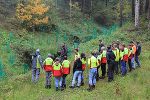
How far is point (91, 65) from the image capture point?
70.7 feet

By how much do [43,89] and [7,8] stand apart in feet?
90.3

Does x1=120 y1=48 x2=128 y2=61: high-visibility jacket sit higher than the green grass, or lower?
higher

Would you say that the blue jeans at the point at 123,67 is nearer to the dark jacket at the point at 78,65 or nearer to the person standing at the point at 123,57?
the person standing at the point at 123,57

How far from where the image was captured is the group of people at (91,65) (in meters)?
21.8

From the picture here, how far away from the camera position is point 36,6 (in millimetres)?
46094

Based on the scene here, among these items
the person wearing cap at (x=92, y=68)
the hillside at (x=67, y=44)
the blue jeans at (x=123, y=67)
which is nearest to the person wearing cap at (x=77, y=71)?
the hillside at (x=67, y=44)

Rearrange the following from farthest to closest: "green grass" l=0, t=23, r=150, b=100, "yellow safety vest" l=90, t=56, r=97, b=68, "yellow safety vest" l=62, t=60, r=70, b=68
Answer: "yellow safety vest" l=62, t=60, r=70, b=68 → "yellow safety vest" l=90, t=56, r=97, b=68 → "green grass" l=0, t=23, r=150, b=100

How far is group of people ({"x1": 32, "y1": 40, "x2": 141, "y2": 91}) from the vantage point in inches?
859

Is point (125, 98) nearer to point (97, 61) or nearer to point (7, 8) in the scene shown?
point (97, 61)

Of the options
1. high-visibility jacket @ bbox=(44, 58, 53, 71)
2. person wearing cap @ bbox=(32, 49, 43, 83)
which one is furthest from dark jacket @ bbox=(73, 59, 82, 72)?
person wearing cap @ bbox=(32, 49, 43, 83)

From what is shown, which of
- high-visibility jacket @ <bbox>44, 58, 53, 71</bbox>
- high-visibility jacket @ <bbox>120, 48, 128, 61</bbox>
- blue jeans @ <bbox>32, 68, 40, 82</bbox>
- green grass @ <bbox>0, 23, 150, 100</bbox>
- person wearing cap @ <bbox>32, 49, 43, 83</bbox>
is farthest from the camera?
blue jeans @ <bbox>32, 68, 40, 82</bbox>

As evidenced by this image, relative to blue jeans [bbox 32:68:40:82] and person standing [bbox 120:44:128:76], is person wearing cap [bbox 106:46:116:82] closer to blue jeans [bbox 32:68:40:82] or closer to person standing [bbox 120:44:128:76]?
person standing [bbox 120:44:128:76]

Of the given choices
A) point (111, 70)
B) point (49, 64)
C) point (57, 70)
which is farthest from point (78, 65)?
point (111, 70)

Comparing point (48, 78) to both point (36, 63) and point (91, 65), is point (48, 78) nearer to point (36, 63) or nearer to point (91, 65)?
point (36, 63)
